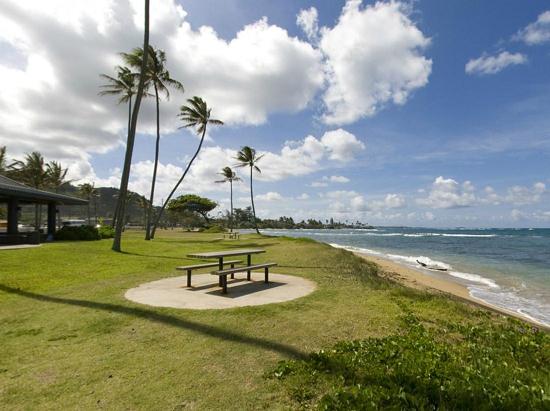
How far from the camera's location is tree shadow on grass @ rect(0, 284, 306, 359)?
439 centimetres

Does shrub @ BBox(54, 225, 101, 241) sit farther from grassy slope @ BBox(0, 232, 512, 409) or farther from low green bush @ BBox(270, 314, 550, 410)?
low green bush @ BBox(270, 314, 550, 410)

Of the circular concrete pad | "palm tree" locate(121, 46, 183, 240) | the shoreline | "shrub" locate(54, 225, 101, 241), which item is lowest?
the shoreline

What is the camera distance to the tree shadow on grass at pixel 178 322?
14.4 feet

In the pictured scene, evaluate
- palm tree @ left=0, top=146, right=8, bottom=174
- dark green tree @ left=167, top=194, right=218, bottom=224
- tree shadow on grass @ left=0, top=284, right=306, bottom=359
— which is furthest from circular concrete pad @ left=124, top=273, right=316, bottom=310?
dark green tree @ left=167, top=194, right=218, bottom=224

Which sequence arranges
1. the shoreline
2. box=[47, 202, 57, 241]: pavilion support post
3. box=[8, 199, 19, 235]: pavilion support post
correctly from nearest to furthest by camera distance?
the shoreline, box=[8, 199, 19, 235]: pavilion support post, box=[47, 202, 57, 241]: pavilion support post

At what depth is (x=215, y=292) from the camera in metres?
7.52

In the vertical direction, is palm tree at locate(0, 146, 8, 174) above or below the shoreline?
above

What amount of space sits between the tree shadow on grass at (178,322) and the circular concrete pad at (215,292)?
547 millimetres

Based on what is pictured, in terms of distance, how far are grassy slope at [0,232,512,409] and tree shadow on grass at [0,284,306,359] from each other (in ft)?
0.06

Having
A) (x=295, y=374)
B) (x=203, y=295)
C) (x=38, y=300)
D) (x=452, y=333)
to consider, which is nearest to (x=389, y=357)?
(x=295, y=374)

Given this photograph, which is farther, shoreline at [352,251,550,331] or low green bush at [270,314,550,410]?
shoreline at [352,251,550,331]

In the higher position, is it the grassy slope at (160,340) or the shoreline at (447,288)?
the grassy slope at (160,340)

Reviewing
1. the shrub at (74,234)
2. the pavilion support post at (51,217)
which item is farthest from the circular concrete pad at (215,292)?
the pavilion support post at (51,217)

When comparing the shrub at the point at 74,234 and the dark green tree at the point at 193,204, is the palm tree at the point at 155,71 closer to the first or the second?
the shrub at the point at 74,234
